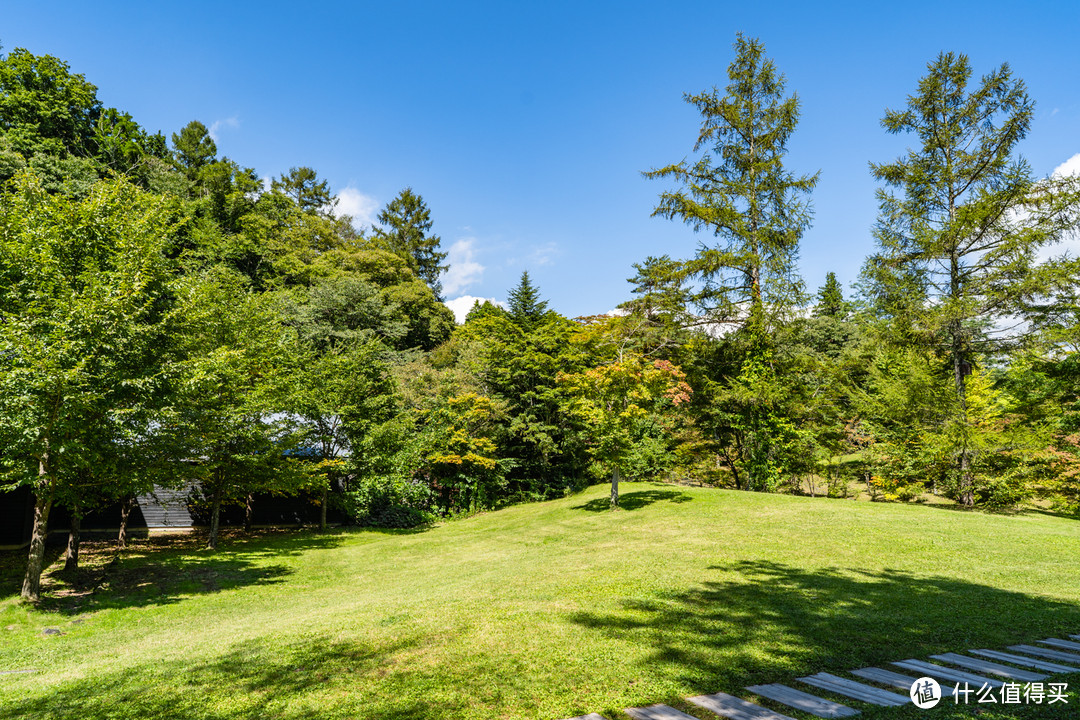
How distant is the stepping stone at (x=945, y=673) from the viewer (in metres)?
3.78

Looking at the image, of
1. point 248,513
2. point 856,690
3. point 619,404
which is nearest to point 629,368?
point 619,404

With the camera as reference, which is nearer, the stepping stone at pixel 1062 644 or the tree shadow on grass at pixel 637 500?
the stepping stone at pixel 1062 644

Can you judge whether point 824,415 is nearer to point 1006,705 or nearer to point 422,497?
point 422,497

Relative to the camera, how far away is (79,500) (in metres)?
9.82

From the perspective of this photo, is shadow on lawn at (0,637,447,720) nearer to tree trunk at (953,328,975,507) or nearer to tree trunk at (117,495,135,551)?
tree trunk at (117,495,135,551)

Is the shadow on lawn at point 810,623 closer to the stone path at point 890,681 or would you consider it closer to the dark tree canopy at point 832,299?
the stone path at point 890,681

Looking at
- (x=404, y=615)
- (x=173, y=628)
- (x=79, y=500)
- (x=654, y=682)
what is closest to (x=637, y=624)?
(x=654, y=682)

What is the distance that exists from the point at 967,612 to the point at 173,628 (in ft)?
37.1

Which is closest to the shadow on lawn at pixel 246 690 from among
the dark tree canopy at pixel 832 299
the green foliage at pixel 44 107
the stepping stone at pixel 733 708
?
the stepping stone at pixel 733 708

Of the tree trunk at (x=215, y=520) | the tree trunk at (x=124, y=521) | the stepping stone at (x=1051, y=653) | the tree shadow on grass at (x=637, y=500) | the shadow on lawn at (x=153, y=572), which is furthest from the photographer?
the tree shadow on grass at (x=637, y=500)

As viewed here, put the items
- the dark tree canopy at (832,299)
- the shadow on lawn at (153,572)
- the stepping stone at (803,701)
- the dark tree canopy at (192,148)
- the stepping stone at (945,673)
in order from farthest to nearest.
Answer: the dark tree canopy at (832,299) < the dark tree canopy at (192,148) < the shadow on lawn at (153,572) < the stepping stone at (945,673) < the stepping stone at (803,701)

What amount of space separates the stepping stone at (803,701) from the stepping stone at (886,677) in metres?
0.72

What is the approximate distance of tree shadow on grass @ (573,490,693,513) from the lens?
17391 millimetres

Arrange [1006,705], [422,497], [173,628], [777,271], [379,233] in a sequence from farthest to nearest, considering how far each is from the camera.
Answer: [379,233]
[422,497]
[777,271]
[173,628]
[1006,705]
